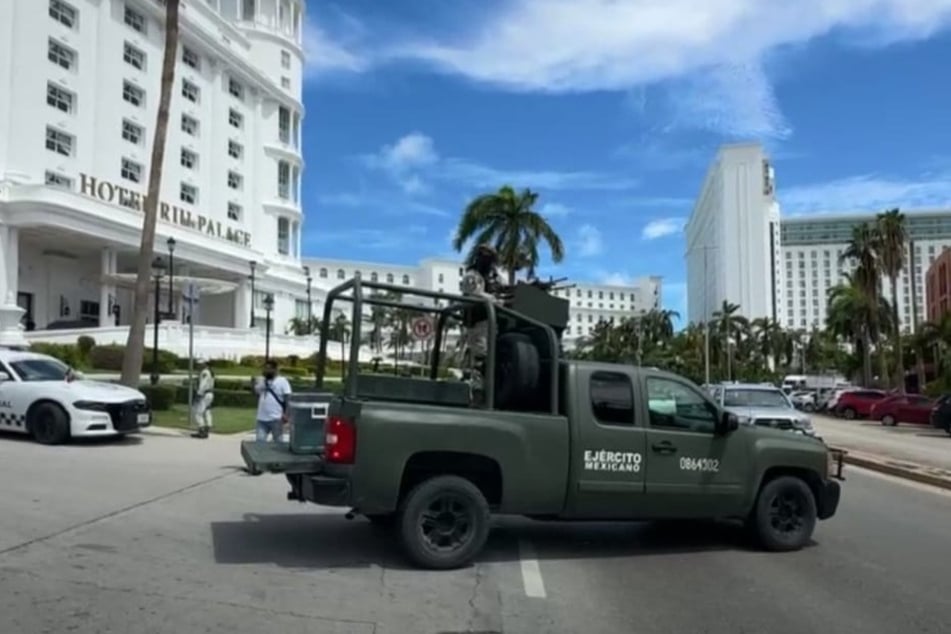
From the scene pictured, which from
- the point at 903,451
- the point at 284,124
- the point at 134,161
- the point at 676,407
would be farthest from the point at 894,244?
the point at 676,407

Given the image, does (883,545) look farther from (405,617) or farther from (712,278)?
(712,278)

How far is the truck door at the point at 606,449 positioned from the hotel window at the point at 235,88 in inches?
2968

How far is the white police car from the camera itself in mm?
16953

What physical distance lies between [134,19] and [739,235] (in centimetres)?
6703

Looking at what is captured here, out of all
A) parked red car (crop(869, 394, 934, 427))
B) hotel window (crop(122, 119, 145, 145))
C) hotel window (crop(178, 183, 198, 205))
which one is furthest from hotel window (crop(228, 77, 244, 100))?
parked red car (crop(869, 394, 934, 427))

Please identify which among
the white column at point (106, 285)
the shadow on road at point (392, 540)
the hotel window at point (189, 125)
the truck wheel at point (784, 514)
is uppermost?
the hotel window at point (189, 125)

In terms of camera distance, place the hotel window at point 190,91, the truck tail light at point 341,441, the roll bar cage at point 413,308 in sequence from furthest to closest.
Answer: the hotel window at point 190,91 → the roll bar cage at point 413,308 → the truck tail light at point 341,441

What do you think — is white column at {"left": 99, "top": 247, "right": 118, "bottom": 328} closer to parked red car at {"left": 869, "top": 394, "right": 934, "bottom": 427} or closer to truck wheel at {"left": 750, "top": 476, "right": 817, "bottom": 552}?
parked red car at {"left": 869, "top": 394, "right": 934, "bottom": 427}

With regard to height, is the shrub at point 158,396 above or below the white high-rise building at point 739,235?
below

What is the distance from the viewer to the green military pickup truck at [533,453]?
27.1 feet

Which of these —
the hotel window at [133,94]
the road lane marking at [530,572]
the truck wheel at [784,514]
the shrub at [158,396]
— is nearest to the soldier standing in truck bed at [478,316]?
the road lane marking at [530,572]

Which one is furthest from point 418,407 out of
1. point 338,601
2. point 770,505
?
point 770,505

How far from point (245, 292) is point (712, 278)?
68873mm

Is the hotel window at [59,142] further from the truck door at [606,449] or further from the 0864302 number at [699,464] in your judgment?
the 0864302 number at [699,464]
